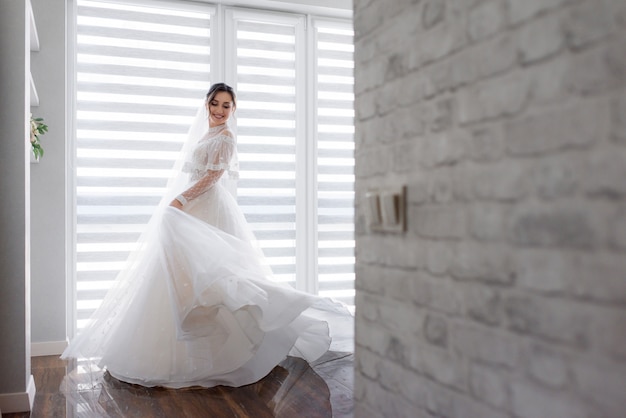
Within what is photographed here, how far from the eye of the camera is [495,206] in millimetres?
838

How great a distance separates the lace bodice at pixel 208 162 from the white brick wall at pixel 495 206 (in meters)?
2.41

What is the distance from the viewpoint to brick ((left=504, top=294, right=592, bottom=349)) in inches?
27.4

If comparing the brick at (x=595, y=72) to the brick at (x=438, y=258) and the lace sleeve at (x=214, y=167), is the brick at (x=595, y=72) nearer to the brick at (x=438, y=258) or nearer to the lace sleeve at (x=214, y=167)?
the brick at (x=438, y=258)

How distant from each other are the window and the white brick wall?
3.29 meters

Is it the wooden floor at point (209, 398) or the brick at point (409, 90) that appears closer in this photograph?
the brick at point (409, 90)

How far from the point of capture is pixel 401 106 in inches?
42.4

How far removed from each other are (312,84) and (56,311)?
102 inches

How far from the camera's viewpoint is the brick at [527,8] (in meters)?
0.73

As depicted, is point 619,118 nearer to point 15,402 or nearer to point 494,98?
point 494,98

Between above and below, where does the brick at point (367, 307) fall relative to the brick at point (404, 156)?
below

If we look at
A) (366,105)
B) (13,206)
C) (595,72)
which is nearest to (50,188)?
(13,206)

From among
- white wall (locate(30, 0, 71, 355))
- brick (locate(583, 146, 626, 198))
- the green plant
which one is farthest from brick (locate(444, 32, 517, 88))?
white wall (locate(30, 0, 71, 355))

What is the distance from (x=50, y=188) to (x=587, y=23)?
12.5ft

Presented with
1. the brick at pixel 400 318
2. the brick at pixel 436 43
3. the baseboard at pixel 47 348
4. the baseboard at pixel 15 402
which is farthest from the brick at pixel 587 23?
the baseboard at pixel 47 348
